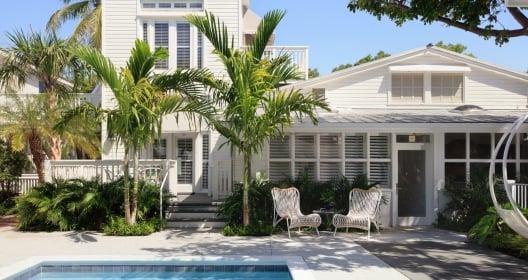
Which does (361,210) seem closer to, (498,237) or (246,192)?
(246,192)

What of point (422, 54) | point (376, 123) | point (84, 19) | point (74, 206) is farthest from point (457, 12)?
point (84, 19)

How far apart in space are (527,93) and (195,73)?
440 inches

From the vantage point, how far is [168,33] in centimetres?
1694

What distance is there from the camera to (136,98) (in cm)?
1027

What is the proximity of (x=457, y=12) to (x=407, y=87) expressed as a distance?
22.5ft

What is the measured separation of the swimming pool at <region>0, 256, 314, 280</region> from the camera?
8.13 m

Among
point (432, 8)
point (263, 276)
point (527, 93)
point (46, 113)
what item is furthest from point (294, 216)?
point (527, 93)

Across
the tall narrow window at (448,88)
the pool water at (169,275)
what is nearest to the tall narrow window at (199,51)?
the tall narrow window at (448,88)

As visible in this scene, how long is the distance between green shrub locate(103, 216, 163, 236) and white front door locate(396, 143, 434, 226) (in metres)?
6.70

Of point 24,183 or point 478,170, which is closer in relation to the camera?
point 478,170

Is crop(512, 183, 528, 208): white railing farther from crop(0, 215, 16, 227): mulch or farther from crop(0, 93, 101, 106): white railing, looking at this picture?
crop(0, 215, 16, 227): mulch

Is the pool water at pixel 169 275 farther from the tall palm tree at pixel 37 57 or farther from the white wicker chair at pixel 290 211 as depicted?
the tall palm tree at pixel 37 57

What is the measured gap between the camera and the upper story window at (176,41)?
16.9 meters

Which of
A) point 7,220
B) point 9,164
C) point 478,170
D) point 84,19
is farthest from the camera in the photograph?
point 84,19
